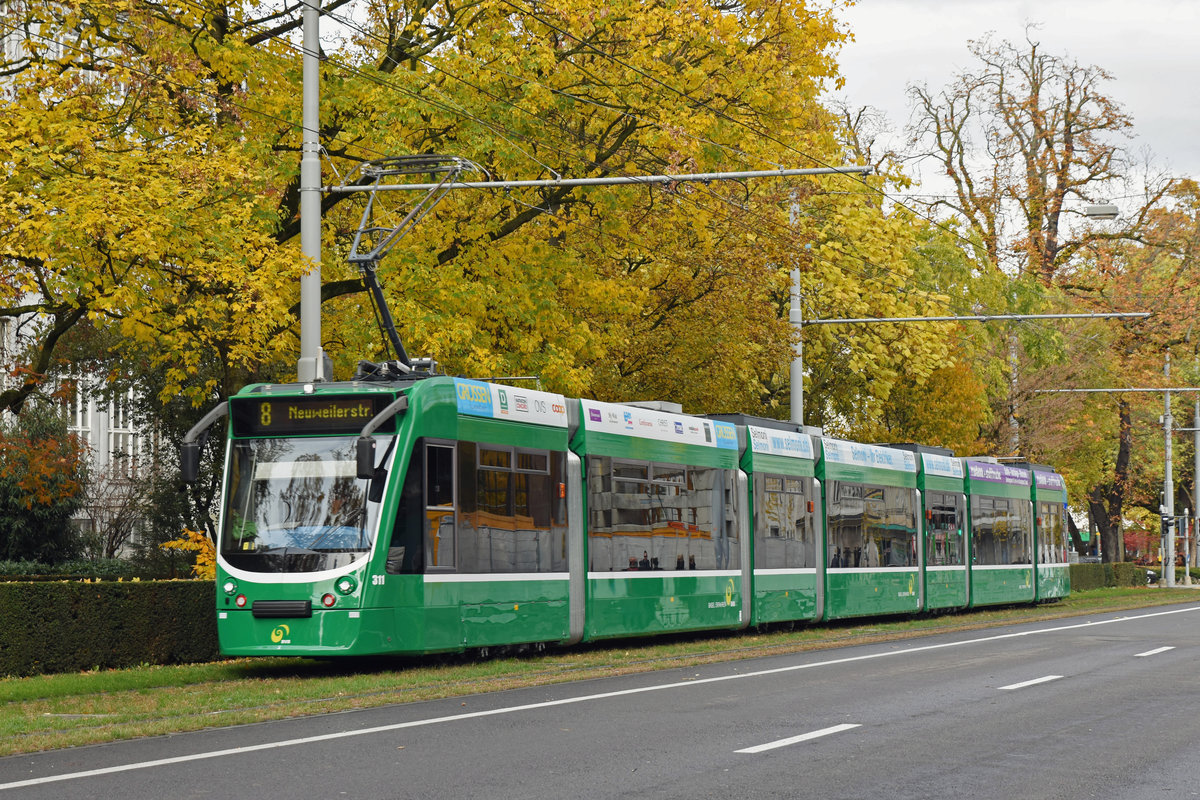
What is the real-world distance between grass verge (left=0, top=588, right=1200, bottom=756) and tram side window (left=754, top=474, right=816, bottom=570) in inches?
77.4

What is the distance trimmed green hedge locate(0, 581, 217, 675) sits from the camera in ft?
56.4

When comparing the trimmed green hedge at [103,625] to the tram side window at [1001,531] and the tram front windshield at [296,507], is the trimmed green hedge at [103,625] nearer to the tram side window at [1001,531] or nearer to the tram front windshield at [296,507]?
the tram front windshield at [296,507]

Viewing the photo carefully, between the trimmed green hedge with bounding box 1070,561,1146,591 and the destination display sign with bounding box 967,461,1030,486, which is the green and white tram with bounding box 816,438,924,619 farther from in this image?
the trimmed green hedge with bounding box 1070,561,1146,591

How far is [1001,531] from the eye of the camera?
3778 centimetres

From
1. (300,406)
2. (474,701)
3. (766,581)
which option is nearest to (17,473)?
(766,581)

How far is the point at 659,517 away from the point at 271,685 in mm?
7721

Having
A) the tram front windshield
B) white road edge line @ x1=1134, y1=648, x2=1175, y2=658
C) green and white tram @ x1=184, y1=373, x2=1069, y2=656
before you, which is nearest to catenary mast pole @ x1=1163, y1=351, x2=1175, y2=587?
green and white tram @ x1=184, y1=373, x2=1069, y2=656

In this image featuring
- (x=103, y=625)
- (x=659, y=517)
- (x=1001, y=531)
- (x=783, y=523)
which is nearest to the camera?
(x=103, y=625)

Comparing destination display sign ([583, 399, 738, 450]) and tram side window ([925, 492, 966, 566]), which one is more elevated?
destination display sign ([583, 399, 738, 450])

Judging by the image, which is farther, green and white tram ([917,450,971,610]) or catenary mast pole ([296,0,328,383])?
green and white tram ([917,450,971,610])

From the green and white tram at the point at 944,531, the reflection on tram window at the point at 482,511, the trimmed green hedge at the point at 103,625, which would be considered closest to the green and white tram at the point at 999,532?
the green and white tram at the point at 944,531

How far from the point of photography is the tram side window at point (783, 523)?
25.8 meters

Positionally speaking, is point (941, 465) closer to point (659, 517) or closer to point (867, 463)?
point (867, 463)

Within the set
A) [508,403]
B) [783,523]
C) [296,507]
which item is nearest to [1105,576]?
[783,523]
